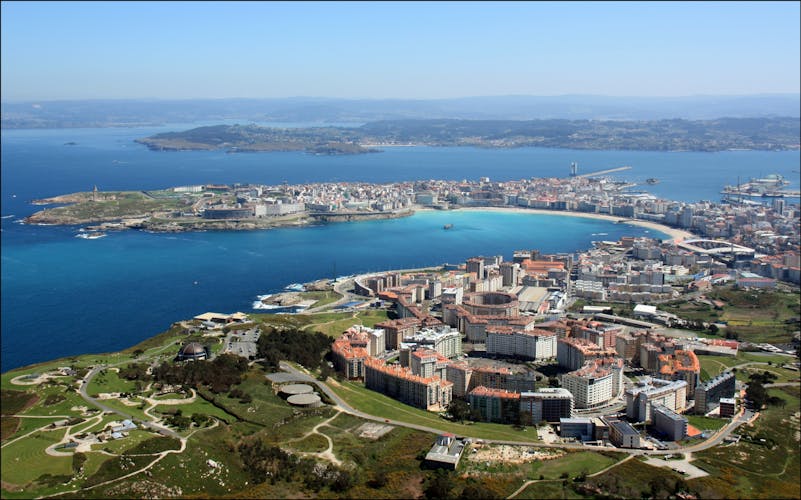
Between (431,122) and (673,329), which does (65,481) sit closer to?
(673,329)

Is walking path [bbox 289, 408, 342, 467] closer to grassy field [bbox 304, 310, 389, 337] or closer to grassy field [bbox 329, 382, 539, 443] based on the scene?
grassy field [bbox 329, 382, 539, 443]

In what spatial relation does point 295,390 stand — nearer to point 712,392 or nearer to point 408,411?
point 408,411

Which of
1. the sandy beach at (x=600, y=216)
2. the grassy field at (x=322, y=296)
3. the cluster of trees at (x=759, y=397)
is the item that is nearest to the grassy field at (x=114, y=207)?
the sandy beach at (x=600, y=216)

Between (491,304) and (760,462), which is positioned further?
(491,304)

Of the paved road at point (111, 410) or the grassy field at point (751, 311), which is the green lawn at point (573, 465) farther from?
the grassy field at point (751, 311)

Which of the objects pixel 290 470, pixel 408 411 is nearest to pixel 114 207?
pixel 408 411
